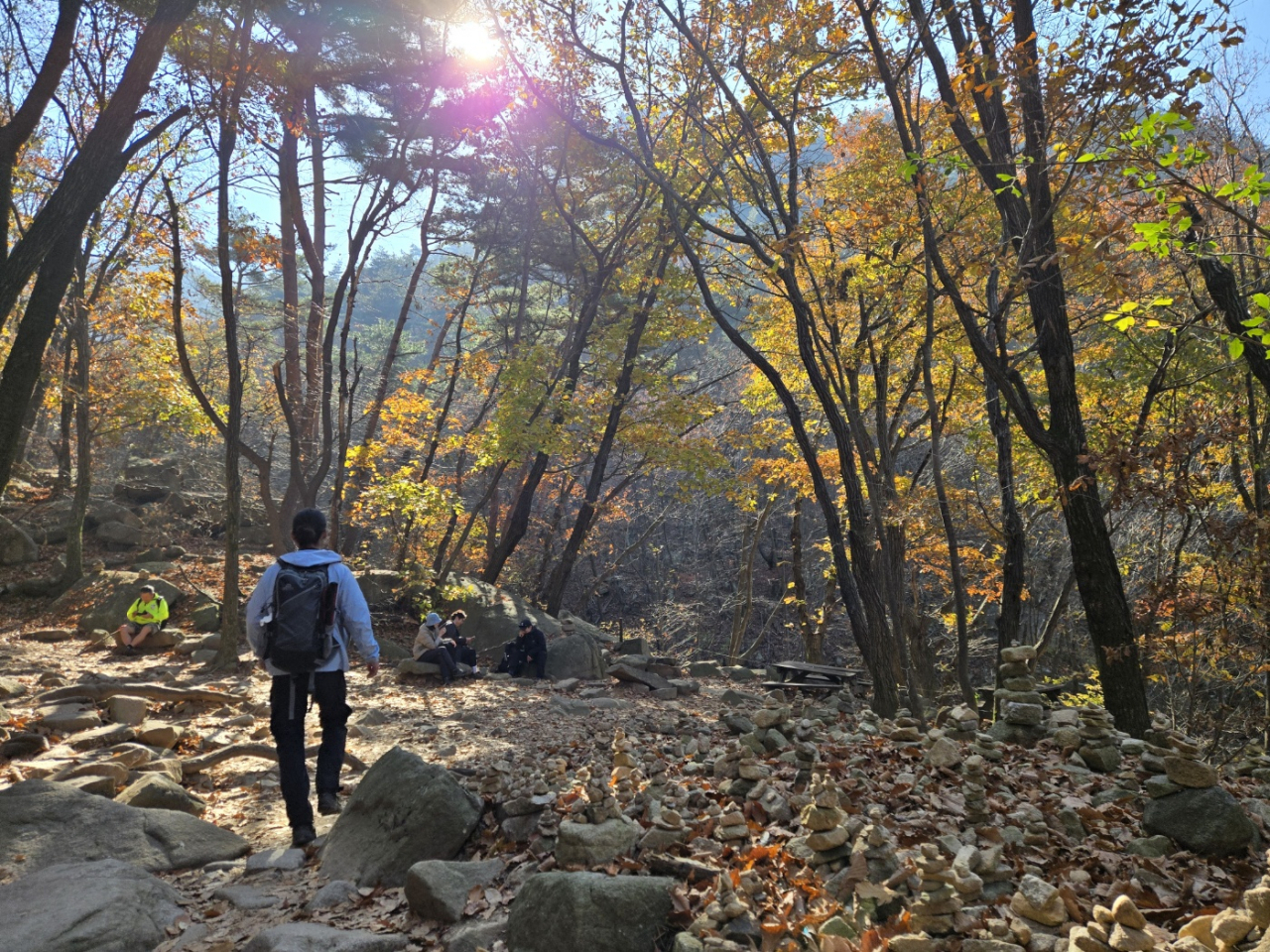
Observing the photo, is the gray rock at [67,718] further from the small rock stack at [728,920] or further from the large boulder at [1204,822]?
the large boulder at [1204,822]

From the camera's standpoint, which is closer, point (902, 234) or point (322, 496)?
point (902, 234)

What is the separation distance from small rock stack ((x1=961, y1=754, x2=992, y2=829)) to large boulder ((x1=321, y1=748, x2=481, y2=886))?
2.53m

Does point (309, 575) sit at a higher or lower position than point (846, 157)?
lower

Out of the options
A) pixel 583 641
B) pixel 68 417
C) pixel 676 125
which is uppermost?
pixel 676 125

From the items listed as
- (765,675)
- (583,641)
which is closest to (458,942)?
(583,641)

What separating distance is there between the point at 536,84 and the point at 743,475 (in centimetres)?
838

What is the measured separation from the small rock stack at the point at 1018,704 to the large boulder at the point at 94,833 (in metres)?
4.74

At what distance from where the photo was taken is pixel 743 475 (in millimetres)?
15781

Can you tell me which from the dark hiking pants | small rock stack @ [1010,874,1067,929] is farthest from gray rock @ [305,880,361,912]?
small rock stack @ [1010,874,1067,929]

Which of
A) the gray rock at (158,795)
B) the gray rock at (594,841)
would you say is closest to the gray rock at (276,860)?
the gray rock at (158,795)

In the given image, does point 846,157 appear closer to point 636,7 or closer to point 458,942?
point 636,7

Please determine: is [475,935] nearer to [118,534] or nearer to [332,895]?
[332,895]

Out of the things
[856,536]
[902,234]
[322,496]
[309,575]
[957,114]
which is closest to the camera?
[309,575]

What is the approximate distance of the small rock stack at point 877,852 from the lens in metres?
3.02
